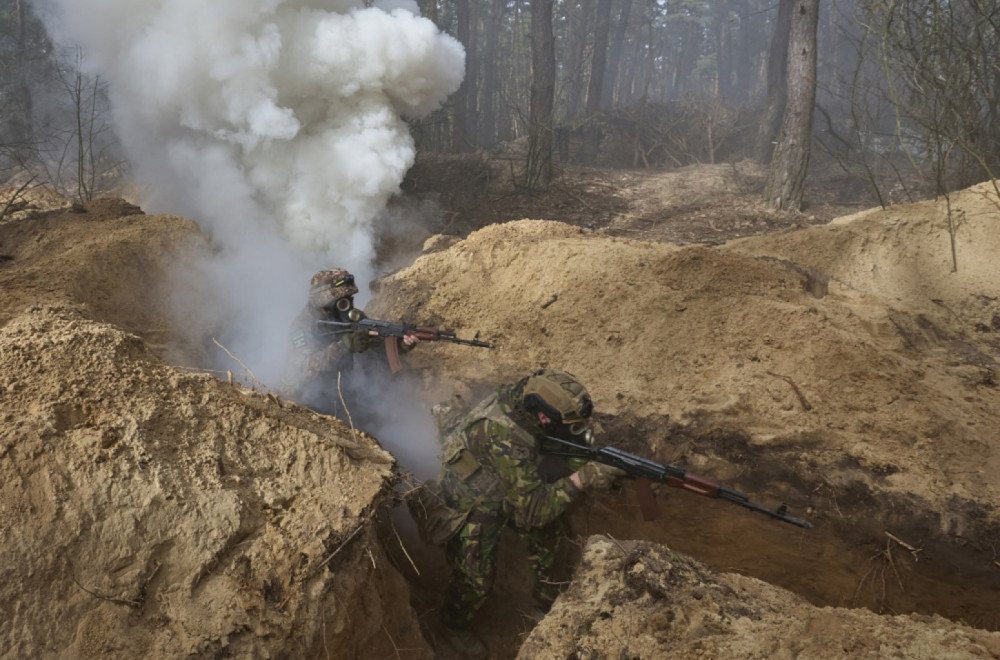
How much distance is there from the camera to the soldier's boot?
13.9 ft

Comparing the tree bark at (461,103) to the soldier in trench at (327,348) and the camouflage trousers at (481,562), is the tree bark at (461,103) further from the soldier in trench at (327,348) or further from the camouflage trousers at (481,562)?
the camouflage trousers at (481,562)

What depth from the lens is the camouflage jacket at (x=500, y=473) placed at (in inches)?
157

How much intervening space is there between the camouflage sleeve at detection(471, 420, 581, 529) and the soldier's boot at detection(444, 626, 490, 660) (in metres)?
0.94

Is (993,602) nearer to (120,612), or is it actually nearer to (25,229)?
(120,612)

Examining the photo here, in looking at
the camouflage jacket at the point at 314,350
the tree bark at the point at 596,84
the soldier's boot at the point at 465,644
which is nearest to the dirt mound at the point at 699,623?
the soldier's boot at the point at 465,644

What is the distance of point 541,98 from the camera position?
48.4 feet

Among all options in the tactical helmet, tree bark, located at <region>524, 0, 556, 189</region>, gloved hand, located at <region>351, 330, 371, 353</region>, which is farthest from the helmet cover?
tree bark, located at <region>524, 0, 556, 189</region>

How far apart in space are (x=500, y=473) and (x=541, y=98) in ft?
41.4

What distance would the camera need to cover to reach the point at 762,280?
6.30 meters

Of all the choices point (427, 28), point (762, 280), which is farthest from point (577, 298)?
point (427, 28)

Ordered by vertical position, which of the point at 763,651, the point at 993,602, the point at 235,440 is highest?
the point at 235,440

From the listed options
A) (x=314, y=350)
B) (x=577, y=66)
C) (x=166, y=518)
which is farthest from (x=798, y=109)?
(x=577, y=66)

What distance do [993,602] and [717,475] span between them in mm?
1778

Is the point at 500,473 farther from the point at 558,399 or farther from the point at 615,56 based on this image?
the point at 615,56
